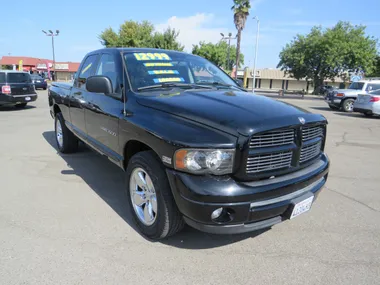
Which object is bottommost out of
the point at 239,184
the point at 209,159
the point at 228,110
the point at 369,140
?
the point at 369,140

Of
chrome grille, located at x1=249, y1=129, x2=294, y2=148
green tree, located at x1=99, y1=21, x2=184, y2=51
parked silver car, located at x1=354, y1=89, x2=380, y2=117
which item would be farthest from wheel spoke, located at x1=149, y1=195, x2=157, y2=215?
green tree, located at x1=99, y1=21, x2=184, y2=51

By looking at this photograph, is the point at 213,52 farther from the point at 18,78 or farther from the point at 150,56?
the point at 150,56

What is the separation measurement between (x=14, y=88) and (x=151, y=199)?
1188 centimetres

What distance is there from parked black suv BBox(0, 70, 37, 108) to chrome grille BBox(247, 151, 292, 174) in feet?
41.2

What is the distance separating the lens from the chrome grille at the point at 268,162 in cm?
245

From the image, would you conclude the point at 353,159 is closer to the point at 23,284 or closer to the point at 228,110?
the point at 228,110

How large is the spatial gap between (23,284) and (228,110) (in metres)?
2.14

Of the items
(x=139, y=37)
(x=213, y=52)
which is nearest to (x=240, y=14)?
(x=139, y=37)

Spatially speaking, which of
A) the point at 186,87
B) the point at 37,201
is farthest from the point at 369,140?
the point at 37,201

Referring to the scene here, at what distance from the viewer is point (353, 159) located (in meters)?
6.43

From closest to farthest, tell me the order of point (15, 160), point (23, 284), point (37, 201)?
point (23, 284) < point (37, 201) < point (15, 160)

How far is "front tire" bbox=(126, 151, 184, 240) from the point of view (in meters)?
2.64

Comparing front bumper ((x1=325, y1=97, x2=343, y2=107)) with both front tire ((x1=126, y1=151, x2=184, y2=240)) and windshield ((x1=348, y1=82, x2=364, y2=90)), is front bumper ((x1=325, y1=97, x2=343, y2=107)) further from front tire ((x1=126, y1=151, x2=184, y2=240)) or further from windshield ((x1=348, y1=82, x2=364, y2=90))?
front tire ((x1=126, y1=151, x2=184, y2=240))

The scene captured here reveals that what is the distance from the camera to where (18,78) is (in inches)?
500
